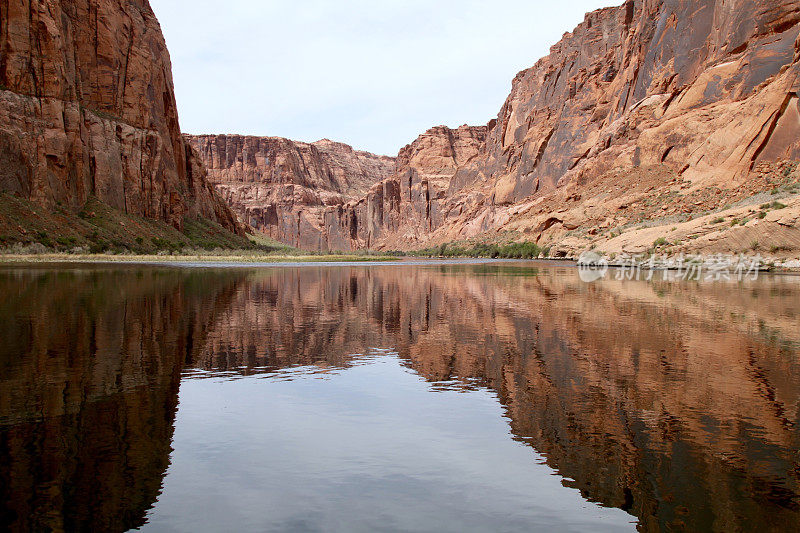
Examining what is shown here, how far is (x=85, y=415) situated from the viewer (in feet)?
21.8

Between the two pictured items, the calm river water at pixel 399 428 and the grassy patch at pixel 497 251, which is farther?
the grassy patch at pixel 497 251

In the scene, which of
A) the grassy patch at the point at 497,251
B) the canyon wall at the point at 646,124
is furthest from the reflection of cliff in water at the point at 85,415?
the grassy patch at the point at 497,251

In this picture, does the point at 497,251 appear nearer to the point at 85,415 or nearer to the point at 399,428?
→ the point at 399,428

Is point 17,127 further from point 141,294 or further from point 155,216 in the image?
point 141,294

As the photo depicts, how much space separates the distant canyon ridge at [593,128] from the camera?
5653cm

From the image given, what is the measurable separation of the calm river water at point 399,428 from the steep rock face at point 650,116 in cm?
5212

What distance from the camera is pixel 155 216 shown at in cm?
8256

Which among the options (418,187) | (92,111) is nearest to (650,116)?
(92,111)

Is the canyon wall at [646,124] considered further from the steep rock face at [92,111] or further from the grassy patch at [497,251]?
the steep rock face at [92,111]

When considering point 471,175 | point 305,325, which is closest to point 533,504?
point 305,325

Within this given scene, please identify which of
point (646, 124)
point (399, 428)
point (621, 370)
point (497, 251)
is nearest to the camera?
point (399, 428)

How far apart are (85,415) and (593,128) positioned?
100m

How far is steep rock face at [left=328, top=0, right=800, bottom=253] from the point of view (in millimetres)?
59406

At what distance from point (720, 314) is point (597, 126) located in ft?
285
